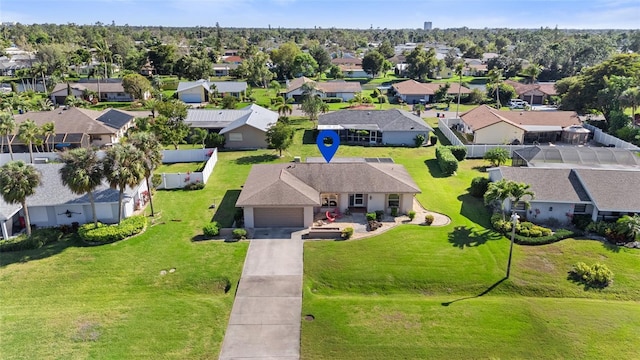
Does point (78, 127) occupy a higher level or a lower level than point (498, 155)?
higher

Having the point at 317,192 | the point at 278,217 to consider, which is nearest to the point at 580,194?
the point at 317,192

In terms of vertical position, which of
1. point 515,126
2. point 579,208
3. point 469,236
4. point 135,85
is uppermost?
point 135,85

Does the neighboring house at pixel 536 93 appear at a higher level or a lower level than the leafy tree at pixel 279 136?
higher

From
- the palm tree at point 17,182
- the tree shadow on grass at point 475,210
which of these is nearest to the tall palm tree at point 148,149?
the palm tree at point 17,182

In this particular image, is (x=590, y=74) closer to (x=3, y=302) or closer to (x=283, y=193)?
(x=283, y=193)

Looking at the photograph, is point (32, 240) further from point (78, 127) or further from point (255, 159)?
point (78, 127)

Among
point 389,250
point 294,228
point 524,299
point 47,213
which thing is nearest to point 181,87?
point 47,213

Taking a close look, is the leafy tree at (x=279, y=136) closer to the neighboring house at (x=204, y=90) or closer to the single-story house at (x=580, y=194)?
the single-story house at (x=580, y=194)
